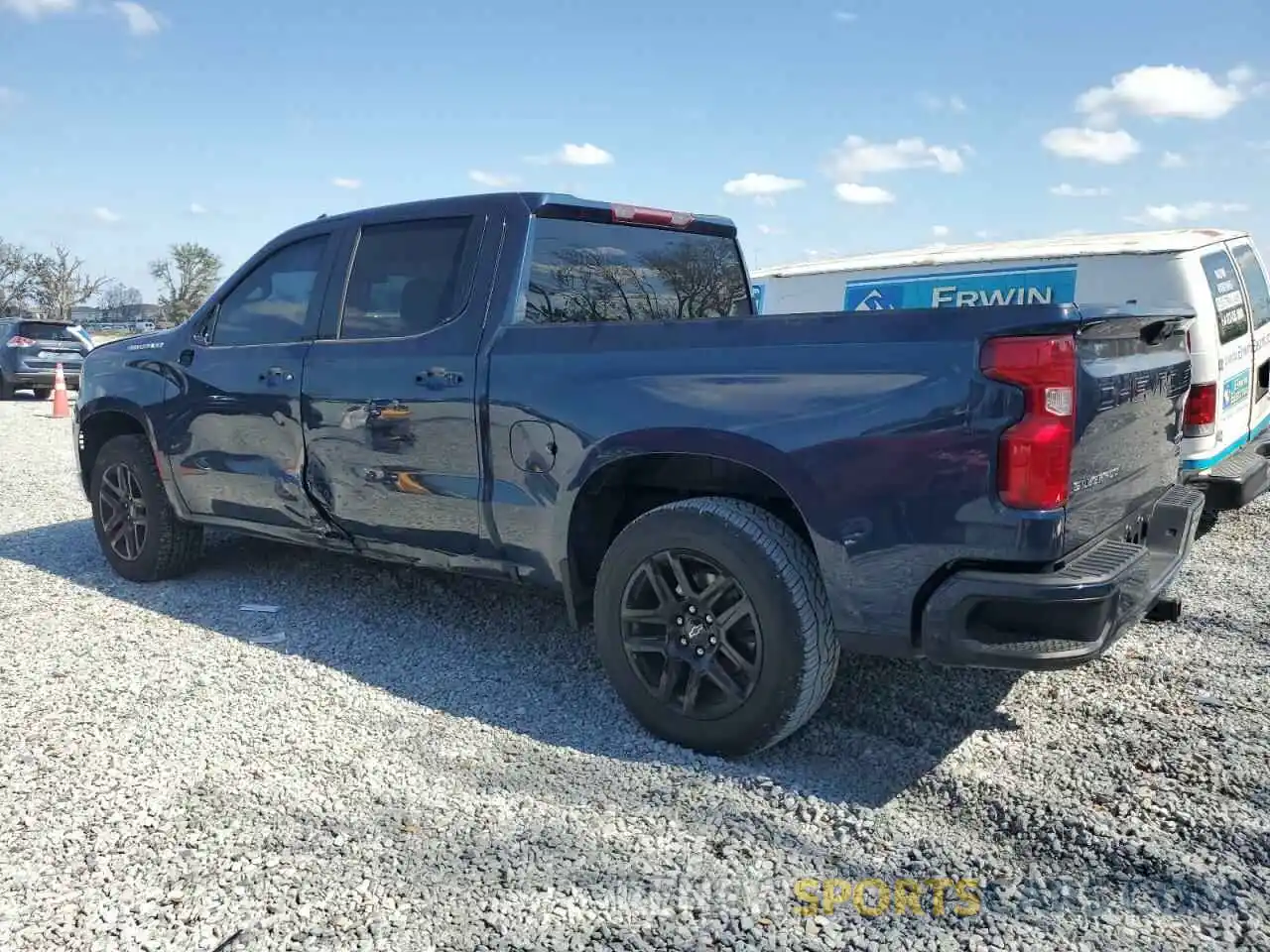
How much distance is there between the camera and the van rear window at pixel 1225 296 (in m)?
5.77

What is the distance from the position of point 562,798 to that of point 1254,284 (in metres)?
5.90

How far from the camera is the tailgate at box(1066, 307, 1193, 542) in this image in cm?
283

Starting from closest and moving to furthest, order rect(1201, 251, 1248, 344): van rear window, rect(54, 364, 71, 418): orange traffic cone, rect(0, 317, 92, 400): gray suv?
rect(1201, 251, 1248, 344): van rear window → rect(54, 364, 71, 418): orange traffic cone → rect(0, 317, 92, 400): gray suv

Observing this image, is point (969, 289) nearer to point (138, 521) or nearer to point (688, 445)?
point (688, 445)

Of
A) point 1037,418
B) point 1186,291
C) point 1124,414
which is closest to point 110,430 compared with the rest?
point 1037,418

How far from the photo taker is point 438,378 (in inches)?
156

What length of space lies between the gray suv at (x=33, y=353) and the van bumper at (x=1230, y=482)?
60.3ft

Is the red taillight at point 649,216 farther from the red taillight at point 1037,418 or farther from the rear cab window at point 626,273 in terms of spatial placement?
the red taillight at point 1037,418

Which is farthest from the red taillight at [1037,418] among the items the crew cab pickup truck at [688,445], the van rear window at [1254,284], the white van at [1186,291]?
the van rear window at [1254,284]

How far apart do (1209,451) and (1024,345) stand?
350 cm

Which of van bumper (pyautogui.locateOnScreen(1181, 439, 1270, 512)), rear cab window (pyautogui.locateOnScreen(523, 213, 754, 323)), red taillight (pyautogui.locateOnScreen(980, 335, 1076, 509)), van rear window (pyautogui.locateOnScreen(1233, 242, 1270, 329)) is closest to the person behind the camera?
red taillight (pyautogui.locateOnScreen(980, 335, 1076, 509))

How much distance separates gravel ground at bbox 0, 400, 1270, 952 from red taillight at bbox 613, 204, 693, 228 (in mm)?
1946

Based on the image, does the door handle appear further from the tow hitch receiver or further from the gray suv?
the gray suv

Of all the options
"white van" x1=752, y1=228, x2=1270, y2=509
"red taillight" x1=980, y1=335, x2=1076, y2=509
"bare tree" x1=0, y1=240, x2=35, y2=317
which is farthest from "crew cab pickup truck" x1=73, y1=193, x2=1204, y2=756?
"bare tree" x1=0, y1=240, x2=35, y2=317
